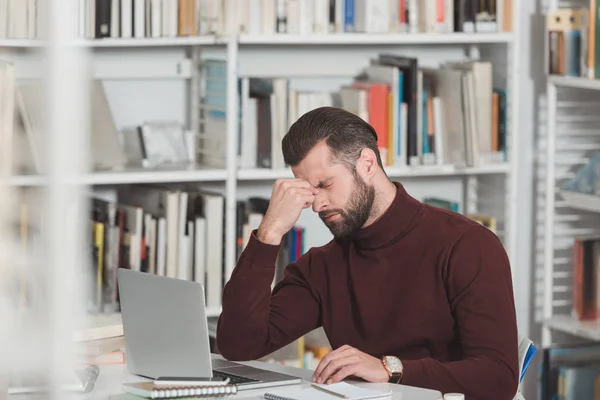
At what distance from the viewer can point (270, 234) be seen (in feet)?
5.54

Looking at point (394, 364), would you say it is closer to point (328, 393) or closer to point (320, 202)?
point (328, 393)

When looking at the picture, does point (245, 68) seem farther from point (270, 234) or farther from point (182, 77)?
point (270, 234)

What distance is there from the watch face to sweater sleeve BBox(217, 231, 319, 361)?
0.96 ft

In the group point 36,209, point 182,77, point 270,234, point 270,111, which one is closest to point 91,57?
point 36,209

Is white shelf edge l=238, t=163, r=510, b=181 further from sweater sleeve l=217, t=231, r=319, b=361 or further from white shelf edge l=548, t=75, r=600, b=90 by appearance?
sweater sleeve l=217, t=231, r=319, b=361

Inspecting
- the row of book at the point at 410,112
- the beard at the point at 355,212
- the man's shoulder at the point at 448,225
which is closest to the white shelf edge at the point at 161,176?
the row of book at the point at 410,112

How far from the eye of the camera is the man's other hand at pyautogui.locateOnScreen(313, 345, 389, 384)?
146 centimetres

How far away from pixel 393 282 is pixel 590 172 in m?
1.38

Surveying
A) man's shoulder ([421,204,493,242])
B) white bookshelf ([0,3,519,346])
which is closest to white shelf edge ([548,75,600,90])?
white bookshelf ([0,3,519,346])

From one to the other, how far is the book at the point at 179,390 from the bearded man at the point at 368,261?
11.9 inches

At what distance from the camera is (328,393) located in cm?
140

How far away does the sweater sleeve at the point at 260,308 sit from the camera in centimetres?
169

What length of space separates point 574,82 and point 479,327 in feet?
4.63

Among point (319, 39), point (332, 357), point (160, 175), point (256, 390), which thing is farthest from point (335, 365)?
point (319, 39)
